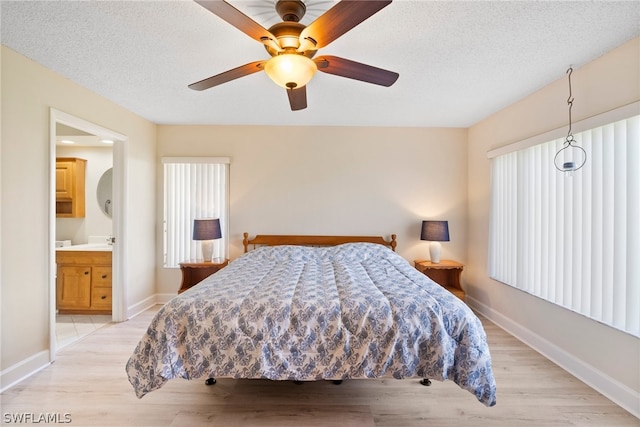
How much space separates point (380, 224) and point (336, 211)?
2.10 feet

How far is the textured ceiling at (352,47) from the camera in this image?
1.69m

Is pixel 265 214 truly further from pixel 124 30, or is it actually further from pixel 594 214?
pixel 594 214

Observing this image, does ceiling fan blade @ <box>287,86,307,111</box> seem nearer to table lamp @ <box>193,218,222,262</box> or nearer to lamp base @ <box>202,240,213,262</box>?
table lamp @ <box>193,218,222,262</box>

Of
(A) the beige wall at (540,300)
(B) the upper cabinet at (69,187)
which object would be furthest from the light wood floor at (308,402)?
(B) the upper cabinet at (69,187)

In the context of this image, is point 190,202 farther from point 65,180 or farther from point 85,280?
point 65,180

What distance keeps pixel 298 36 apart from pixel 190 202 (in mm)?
3113

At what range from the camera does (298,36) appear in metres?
1.51

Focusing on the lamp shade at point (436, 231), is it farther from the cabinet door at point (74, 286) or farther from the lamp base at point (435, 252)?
the cabinet door at point (74, 286)

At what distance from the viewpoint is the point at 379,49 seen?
206cm

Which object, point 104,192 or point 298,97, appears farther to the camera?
point 104,192

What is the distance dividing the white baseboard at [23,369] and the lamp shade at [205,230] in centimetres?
168

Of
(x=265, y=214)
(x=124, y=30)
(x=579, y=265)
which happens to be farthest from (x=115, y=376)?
(x=579, y=265)

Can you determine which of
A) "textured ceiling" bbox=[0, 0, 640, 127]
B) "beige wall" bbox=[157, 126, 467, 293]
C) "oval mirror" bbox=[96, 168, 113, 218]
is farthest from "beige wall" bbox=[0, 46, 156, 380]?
"beige wall" bbox=[157, 126, 467, 293]

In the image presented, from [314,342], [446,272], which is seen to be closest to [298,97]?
[314,342]
